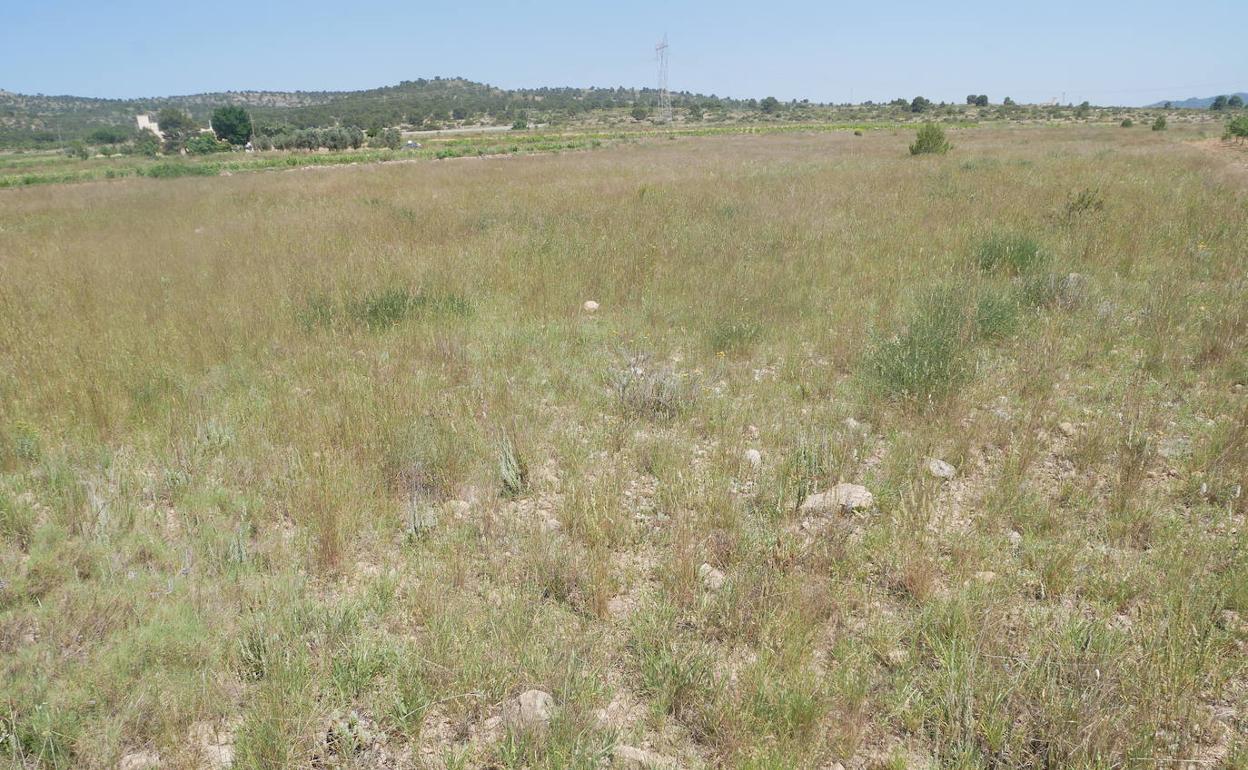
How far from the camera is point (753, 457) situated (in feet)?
12.3

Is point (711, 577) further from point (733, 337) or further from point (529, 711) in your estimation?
point (733, 337)

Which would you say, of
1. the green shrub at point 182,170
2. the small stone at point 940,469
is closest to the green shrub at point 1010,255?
the small stone at point 940,469

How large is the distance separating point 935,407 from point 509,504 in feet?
9.48

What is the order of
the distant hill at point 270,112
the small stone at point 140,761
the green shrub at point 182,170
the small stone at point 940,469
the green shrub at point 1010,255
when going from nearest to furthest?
the small stone at point 140,761 < the small stone at point 940,469 < the green shrub at point 1010,255 < the green shrub at point 182,170 < the distant hill at point 270,112

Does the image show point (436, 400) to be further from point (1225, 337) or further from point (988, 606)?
point (1225, 337)

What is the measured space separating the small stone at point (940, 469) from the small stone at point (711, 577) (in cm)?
149

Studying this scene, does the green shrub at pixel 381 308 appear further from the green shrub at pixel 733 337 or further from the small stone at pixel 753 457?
the small stone at pixel 753 457

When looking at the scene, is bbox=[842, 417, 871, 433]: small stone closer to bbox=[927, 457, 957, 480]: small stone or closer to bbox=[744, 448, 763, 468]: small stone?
bbox=[927, 457, 957, 480]: small stone

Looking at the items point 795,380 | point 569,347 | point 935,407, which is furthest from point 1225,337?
point 569,347

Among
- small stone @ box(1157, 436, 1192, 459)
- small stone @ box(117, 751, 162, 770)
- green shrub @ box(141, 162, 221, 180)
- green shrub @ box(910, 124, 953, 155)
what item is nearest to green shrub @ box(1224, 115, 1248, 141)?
green shrub @ box(910, 124, 953, 155)

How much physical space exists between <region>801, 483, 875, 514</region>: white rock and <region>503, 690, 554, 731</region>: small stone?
1.71 m

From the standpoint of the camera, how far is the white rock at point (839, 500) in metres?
3.25

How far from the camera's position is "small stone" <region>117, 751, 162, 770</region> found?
1.92 metres

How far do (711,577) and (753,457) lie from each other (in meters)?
1.12
